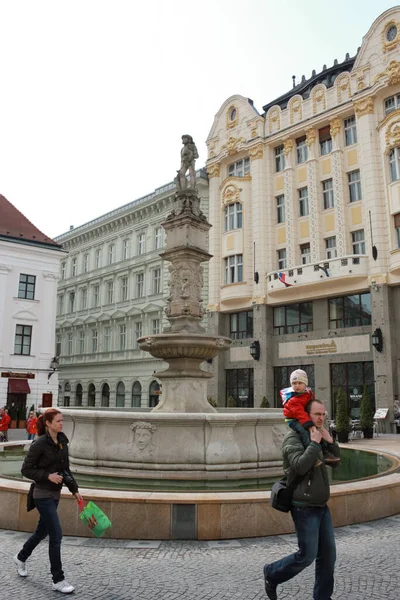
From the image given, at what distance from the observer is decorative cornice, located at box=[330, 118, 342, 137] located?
31.8 m

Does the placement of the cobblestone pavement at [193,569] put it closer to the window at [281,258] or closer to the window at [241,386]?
the window at [241,386]

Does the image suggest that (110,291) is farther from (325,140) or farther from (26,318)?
(325,140)

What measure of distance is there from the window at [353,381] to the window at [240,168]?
52.7 ft

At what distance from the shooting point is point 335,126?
31922mm

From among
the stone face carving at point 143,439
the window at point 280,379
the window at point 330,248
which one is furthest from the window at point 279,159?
the stone face carving at point 143,439

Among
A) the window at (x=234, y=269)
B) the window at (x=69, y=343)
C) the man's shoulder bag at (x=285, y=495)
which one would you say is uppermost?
the window at (x=234, y=269)

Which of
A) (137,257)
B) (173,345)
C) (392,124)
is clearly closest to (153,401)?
(137,257)

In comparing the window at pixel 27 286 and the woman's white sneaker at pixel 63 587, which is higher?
the window at pixel 27 286

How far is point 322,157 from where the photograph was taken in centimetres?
3281

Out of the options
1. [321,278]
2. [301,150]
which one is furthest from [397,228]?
[301,150]

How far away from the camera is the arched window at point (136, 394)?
132ft

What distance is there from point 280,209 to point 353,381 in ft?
43.2

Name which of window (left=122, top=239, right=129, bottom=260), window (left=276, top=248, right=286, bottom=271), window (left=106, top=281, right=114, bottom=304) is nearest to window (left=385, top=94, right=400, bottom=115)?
window (left=276, top=248, right=286, bottom=271)

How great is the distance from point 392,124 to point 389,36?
250 inches
